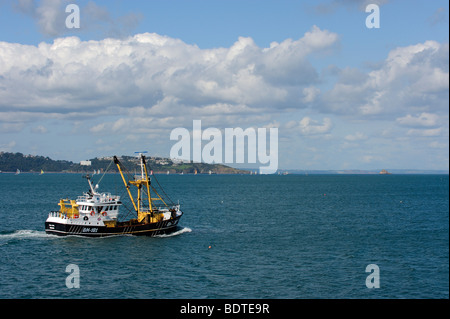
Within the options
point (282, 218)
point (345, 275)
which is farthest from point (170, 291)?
point (282, 218)

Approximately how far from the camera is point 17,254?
62.9 m

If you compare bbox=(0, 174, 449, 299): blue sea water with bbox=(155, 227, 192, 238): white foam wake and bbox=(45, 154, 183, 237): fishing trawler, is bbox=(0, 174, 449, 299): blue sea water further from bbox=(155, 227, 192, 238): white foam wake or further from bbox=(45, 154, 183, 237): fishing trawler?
bbox=(45, 154, 183, 237): fishing trawler

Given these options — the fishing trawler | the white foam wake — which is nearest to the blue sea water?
the white foam wake

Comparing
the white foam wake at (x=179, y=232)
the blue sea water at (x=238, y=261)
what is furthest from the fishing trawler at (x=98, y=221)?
the blue sea water at (x=238, y=261)

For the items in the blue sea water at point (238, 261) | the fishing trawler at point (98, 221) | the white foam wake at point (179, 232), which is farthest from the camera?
the white foam wake at point (179, 232)

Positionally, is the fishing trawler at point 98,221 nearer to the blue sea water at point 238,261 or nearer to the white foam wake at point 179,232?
the white foam wake at point 179,232

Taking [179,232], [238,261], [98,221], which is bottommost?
[238,261]

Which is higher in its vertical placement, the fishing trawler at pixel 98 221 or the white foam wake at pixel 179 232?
the fishing trawler at pixel 98 221

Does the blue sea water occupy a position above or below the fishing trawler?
below

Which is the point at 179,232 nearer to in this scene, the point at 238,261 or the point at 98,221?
the point at 98,221

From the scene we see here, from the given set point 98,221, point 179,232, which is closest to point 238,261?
point 179,232

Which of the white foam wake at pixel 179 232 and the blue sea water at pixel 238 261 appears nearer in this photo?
the blue sea water at pixel 238 261
